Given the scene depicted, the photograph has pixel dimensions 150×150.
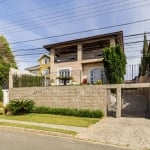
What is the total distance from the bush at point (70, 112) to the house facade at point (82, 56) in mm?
6207

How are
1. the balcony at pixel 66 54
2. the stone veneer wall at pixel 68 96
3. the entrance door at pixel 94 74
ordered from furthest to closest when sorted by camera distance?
1. the balcony at pixel 66 54
2. the entrance door at pixel 94 74
3. the stone veneer wall at pixel 68 96

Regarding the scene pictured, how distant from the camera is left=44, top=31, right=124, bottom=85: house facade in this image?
86.5ft

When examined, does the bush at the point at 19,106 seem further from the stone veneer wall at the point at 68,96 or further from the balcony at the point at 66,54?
the balcony at the point at 66,54

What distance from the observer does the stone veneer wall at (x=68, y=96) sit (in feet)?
55.1

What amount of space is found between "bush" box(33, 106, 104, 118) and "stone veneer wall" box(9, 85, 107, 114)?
47 cm

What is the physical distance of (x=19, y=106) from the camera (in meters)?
17.7

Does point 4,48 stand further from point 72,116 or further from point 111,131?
point 111,131

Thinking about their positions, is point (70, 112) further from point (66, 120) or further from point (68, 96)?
point (66, 120)

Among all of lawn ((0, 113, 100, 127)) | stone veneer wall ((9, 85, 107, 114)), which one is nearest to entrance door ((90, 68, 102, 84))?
stone veneer wall ((9, 85, 107, 114))

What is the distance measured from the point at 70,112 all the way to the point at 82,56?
12265mm

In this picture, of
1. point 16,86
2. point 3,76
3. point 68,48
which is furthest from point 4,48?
point 16,86

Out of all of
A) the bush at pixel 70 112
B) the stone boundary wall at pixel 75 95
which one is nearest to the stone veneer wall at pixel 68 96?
the stone boundary wall at pixel 75 95

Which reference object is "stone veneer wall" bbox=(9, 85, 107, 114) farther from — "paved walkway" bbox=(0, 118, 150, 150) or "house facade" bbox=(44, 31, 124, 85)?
"paved walkway" bbox=(0, 118, 150, 150)

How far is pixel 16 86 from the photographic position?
21.8m
